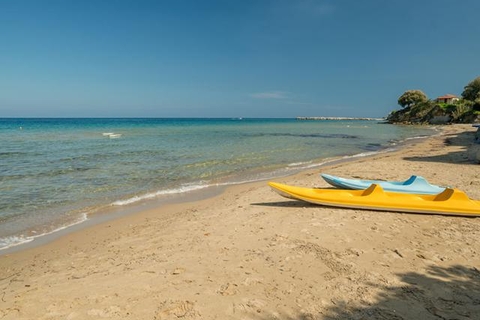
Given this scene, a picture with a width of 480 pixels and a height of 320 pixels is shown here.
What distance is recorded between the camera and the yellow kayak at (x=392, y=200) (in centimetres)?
607

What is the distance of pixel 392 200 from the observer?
630 centimetres

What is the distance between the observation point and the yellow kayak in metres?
6.07

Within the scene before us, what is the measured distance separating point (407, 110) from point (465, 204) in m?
82.9

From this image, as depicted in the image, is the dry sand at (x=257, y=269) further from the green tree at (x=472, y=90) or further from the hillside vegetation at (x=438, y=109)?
the green tree at (x=472, y=90)

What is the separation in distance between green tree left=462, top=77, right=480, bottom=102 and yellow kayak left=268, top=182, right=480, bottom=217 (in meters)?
69.9

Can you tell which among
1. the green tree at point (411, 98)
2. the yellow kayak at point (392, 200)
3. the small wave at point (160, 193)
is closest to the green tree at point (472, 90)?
the green tree at point (411, 98)

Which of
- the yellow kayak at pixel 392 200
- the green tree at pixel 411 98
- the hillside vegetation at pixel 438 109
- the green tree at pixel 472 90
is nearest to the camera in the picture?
the yellow kayak at pixel 392 200

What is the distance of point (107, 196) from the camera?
28.6 ft

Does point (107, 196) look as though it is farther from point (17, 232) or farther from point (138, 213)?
point (17, 232)

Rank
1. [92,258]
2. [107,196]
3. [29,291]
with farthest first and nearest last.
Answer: [107,196]
[92,258]
[29,291]

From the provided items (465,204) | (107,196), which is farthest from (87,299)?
(465,204)

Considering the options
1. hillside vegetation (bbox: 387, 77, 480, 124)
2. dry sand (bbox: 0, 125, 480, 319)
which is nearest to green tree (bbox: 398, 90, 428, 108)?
hillside vegetation (bbox: 387, 77, 480, 124)

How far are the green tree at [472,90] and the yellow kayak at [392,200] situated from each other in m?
69.9

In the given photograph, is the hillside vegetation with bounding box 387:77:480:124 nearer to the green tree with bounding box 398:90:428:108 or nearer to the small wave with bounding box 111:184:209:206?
the green tree with bounding box 398:90:428:108
